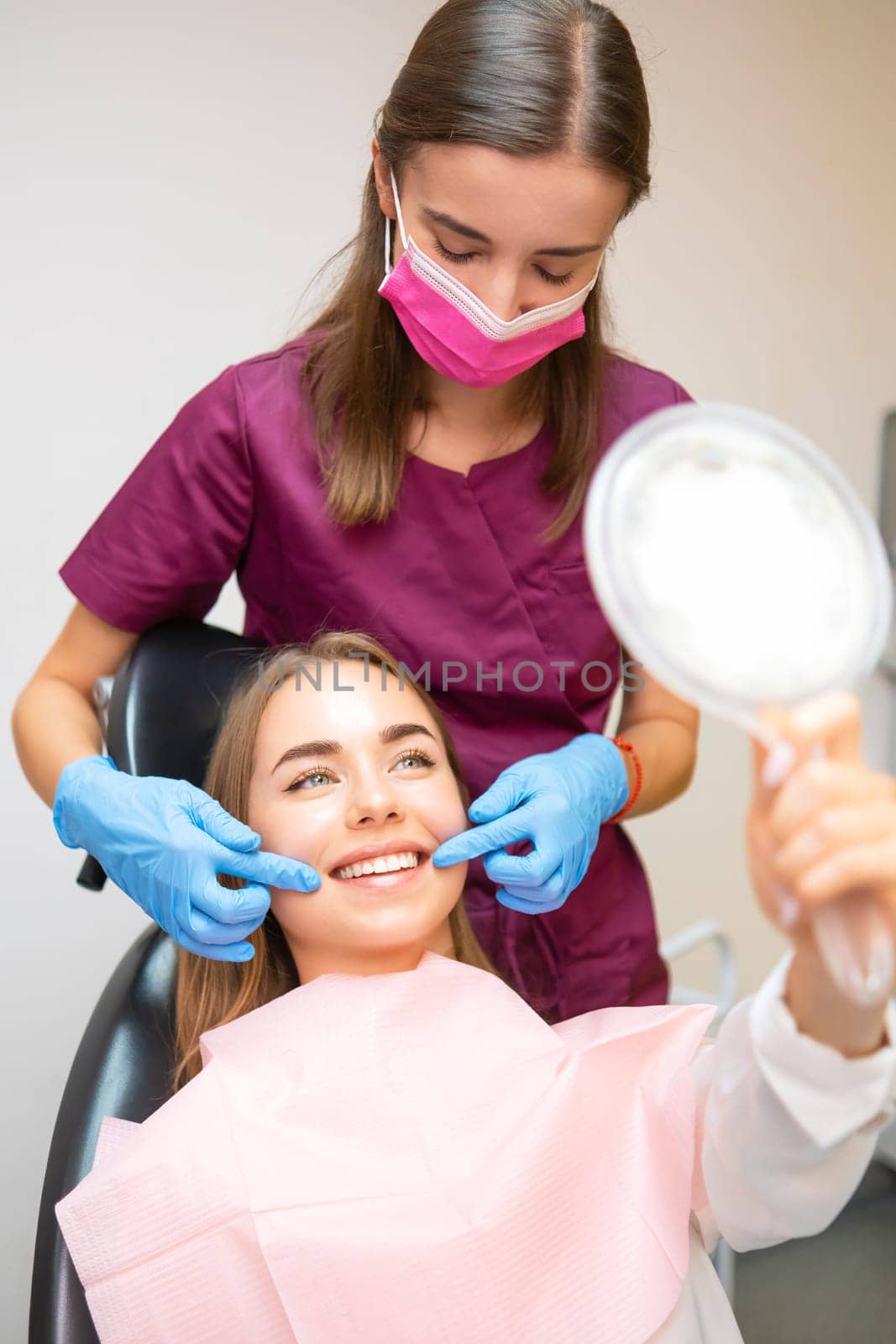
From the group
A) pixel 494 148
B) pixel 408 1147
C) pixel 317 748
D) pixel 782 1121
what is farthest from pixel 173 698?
pixel 782 1121

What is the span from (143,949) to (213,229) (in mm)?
1295

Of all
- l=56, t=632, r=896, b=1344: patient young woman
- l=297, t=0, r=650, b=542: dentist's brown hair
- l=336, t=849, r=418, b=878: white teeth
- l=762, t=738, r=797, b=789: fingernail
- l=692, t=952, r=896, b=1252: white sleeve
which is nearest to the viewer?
l=762, t=738, r=797, b=789: fingernail

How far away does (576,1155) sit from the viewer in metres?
1.14

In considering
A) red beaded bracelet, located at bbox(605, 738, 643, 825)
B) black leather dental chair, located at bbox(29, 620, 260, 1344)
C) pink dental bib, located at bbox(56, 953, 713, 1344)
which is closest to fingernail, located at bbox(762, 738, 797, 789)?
pink dental bib, located at bbox(56, 953, 713, 1344)

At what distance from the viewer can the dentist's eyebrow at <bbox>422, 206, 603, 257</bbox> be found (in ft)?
3.92

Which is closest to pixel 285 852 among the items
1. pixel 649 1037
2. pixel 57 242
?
pixel 649 1037

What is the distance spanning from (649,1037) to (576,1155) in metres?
0.13

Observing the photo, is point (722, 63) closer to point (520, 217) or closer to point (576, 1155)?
point (520, 217)

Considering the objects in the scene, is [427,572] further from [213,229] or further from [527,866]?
[213,229]

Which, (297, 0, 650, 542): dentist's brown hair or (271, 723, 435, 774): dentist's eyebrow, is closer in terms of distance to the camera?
(297, 0, 650, 542): dentist's brown hair

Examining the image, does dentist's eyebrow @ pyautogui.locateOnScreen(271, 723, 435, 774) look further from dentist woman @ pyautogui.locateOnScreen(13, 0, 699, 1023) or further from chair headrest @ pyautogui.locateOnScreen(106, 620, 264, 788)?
chair headrest @ pyautogui.locateOnScreen(106, 620, 264, 788)

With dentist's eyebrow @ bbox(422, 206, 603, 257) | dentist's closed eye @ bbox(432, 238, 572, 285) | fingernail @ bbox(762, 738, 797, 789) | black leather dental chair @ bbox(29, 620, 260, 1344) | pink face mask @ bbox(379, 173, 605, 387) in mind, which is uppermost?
dentist's eyebrow @ bbox(422, 206, 603, 257)

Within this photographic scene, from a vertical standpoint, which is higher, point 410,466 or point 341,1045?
point 410,466

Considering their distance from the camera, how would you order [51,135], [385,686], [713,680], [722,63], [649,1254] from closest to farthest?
[713,680] → [649,1254] → [385,686] → [51,135] → [722,63]
